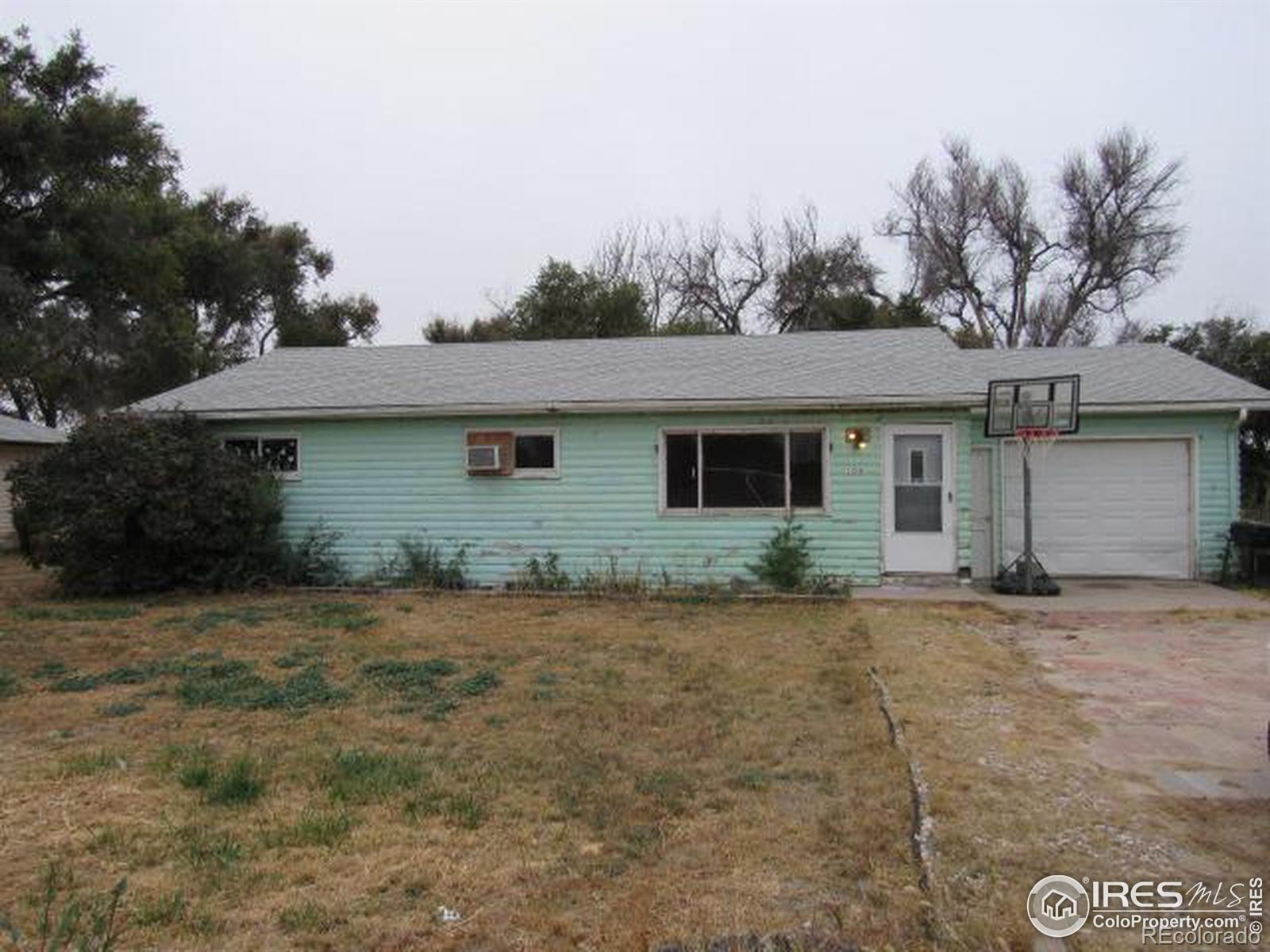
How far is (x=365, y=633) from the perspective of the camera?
9.36m

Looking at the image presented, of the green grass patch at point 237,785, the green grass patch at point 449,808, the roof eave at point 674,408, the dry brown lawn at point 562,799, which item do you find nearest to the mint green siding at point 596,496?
the roof eave at point 674,408

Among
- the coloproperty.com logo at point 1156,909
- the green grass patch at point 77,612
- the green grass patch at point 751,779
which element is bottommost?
the coloproperty.com logo at point 1156,909

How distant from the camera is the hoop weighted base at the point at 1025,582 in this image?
37.5 ft

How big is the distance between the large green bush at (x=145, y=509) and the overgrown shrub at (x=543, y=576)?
135 inches

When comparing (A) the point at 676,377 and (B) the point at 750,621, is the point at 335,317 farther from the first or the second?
(B) the point at 750,621

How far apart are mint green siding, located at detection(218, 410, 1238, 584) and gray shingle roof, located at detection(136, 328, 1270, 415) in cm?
36

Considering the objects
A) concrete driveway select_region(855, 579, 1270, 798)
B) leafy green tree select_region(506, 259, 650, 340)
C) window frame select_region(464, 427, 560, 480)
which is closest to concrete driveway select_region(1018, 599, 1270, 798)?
concrete driveway select_region(855, 579, 1270, 798)

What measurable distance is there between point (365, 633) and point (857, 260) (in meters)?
30.3

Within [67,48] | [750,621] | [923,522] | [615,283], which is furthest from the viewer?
[615,283]

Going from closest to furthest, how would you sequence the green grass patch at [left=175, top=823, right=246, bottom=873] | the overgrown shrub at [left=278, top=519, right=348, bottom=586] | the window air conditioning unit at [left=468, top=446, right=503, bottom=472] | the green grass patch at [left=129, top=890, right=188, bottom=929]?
the green grass patch at [left=129, top=890, right=188, bottom=929] → the green grass patch at [left=175, top=823, right=246, bottom=873] → the window air conditioning unit at [left=468, top=446, right=503, bottom=472] → the overgrown shrub at [left=278, top=519, right=348, bottom=586]

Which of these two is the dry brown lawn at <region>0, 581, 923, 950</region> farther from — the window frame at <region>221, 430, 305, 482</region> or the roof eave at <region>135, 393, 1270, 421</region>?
the window frame at <region>221, 430, 305, 482</region>

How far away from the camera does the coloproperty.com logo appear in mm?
3246

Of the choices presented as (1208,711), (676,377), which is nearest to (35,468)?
(676,377)

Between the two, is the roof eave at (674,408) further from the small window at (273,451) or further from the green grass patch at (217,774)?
the green grass patch at (217,774)
